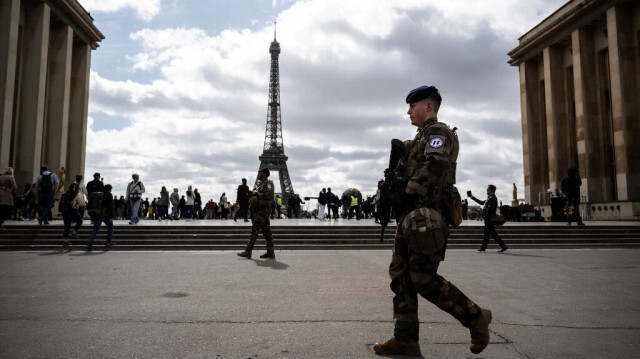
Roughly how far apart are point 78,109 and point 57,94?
113 inches

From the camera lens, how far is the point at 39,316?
158 inches

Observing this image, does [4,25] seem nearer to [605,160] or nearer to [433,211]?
[433,211]

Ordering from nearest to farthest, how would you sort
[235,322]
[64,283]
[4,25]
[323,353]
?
[323,353] → [235,322] → [64,283] → [4,25]

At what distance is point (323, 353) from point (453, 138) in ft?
5.33

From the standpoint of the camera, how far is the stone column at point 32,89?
24891 mm

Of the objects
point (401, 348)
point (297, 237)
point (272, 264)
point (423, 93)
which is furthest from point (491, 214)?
point (401, 348)

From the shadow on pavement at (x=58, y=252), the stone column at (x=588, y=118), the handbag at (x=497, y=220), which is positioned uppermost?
the stone column at (x=588, y=118)

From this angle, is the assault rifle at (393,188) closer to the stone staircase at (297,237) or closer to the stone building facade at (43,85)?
the stone staircase at (297,237)

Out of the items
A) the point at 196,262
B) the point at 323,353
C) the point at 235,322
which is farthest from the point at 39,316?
the point at 196,262

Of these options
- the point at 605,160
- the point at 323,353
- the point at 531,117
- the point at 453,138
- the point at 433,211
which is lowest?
the point at 323,353

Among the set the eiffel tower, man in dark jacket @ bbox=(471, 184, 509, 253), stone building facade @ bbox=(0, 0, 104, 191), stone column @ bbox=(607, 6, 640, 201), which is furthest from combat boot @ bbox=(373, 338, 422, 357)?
the eiffel tower

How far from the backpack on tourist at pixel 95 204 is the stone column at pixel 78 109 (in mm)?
21830

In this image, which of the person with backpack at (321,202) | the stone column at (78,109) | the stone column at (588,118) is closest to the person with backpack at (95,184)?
the person with backpack at (321,202)

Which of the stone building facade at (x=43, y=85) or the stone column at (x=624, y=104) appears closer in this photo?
the stone building facade at (x=43, y=85)
